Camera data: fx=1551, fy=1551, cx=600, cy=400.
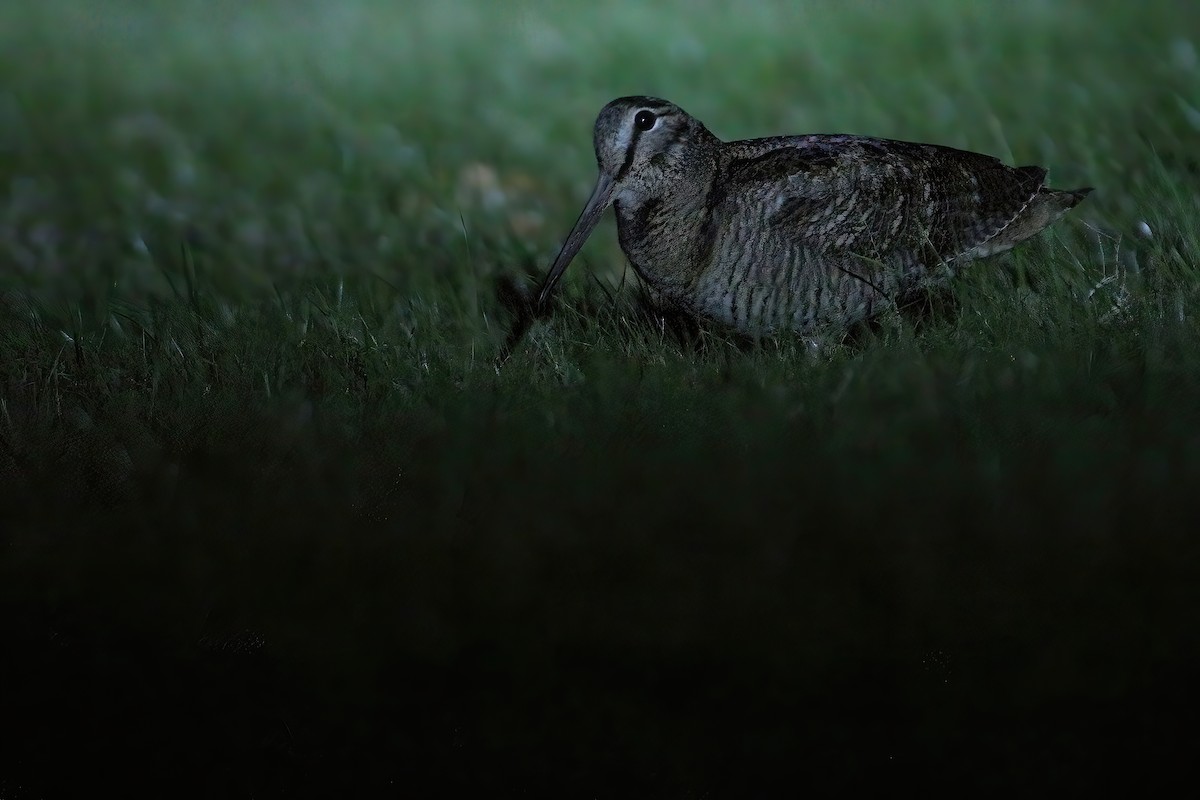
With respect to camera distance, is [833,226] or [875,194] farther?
[875,194]

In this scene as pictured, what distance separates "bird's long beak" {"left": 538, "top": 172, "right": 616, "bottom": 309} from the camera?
15.6ft

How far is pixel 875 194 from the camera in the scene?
16.0ft

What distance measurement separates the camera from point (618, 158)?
4.71 meters

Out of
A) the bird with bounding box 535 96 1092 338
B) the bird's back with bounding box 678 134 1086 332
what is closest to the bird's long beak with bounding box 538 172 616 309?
the bird with bounding box 535 96 1092 338

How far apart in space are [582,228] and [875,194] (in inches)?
36.6

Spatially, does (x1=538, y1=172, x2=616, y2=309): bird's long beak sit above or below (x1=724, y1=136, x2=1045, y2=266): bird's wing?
below

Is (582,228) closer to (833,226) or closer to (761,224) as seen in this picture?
Answer: (761,224)

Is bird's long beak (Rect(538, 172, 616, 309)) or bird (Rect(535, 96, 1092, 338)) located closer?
bird (Rect(535, 96, 1092, 338))

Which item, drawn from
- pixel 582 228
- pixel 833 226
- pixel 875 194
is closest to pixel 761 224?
pixel 833 226

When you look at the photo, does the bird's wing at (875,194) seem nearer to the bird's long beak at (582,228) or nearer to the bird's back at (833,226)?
the bird's back at (833,226)

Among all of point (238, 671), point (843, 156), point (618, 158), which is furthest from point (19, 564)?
point (843, 156)

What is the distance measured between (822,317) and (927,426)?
1.33 m

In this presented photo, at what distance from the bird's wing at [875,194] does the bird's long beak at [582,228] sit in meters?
0.38

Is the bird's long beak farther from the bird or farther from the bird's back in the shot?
the bird's back
